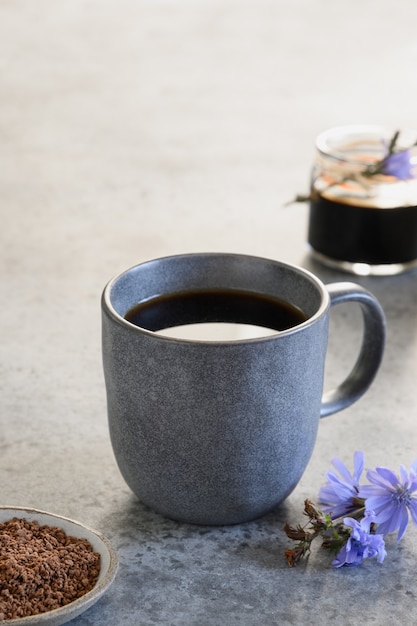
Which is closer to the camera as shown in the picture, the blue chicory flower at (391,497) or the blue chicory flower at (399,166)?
the blue chicory flower at (391,497)

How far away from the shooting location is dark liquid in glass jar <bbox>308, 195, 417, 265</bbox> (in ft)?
3.75

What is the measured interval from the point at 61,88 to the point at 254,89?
339 mm

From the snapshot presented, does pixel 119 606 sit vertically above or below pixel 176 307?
below

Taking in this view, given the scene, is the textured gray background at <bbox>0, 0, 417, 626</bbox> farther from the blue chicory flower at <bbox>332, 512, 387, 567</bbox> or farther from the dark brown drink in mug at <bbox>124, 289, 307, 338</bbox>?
the dark brown drink in mug at <bbox>124, 289, 307, 338</bbox>

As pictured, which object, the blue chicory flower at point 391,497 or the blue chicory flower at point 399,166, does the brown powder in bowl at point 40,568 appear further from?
the blue chicory flower at point 399,166

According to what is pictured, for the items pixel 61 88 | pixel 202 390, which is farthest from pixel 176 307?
pixel 61 88

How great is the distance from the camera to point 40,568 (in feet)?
2.06

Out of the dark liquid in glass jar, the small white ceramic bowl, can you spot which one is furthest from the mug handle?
the dark liquid in glass jar

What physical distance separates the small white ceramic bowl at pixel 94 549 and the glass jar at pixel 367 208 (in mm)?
582

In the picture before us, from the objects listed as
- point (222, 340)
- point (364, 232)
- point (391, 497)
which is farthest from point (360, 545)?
point (364, 232)

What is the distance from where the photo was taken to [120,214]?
52.1 inches

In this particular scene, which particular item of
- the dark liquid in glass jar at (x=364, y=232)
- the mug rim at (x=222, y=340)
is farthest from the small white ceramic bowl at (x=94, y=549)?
the dark liquid in glass jar at (x=364, y=232)

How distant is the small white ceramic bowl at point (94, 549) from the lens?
58 cm

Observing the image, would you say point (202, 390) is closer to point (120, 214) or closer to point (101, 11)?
point (120, 214)
